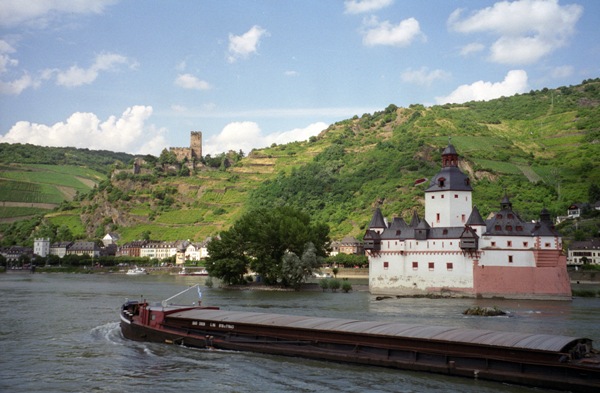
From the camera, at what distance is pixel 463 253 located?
3061 inches

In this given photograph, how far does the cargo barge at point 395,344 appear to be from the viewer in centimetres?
2642

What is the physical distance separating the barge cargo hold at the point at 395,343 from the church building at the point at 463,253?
43.7 m

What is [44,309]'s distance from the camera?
198ft

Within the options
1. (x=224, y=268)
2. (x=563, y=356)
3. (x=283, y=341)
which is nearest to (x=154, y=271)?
(x=224, y=268)

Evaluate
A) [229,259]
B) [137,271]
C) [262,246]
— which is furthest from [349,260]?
[137,271]

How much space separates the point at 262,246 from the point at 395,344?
6654cm

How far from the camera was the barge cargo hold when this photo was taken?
26.4 m

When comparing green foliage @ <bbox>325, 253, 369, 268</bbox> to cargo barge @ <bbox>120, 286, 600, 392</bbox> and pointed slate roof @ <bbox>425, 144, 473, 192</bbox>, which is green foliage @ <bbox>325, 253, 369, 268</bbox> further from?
cargo barge @ <bbox>120, 286, 600, 392</bbox>

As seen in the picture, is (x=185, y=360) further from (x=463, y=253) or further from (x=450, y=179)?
(x=450, y=179)

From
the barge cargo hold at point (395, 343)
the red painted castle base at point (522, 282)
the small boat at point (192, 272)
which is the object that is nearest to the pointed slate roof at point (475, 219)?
the red painted castle base at point (522, 282)

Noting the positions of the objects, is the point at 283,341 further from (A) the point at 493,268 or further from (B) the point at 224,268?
(B) the point at 224,268

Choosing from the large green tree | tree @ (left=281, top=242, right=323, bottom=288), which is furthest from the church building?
the large green tree

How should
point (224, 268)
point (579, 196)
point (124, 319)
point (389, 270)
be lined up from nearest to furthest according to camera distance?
point (124, 319) < point (389, 270) < point (224, 268) < point (579, 196)

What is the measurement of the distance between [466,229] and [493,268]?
17.8ft
